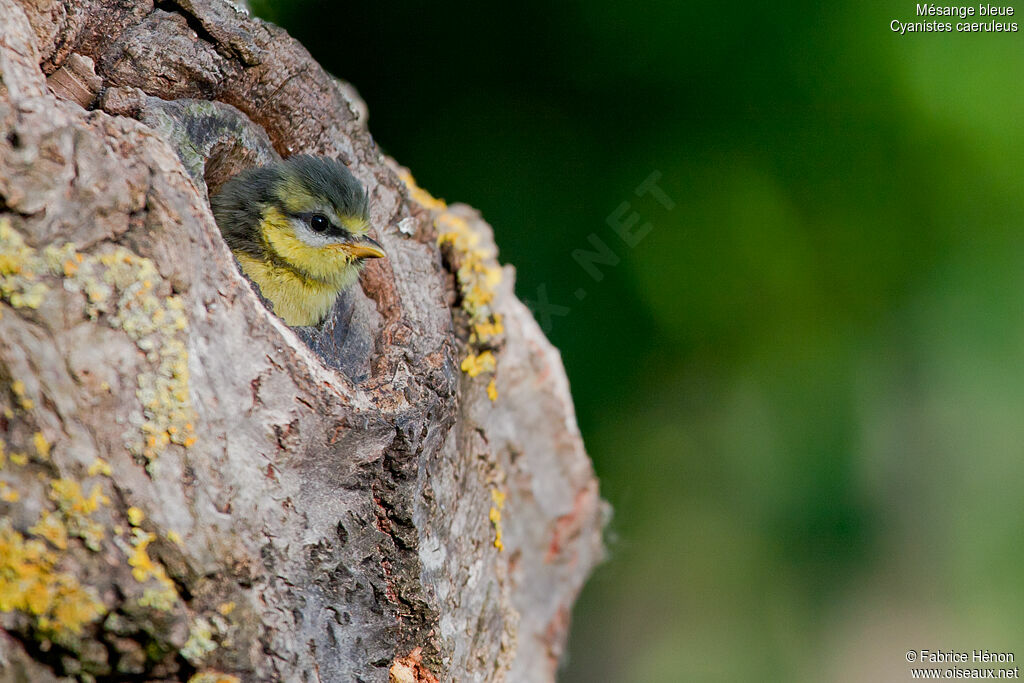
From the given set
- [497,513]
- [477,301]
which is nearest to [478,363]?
[477,301]

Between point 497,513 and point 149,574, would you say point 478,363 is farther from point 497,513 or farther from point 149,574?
point 149,574

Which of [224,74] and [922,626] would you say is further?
[922,626]

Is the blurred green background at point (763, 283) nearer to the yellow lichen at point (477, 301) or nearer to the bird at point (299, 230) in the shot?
the yellow lichen at point (477, 301)

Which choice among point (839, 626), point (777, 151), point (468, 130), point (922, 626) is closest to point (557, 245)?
point (468, 130)

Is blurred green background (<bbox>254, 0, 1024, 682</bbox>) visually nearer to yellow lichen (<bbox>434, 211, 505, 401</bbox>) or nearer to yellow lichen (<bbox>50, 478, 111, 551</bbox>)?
yellow lichen (<bbox>434, 211, 505, 401</bbox>)

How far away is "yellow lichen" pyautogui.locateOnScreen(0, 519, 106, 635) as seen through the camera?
1.13 metres

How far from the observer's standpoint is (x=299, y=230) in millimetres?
1990

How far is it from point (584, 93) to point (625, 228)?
444 mm

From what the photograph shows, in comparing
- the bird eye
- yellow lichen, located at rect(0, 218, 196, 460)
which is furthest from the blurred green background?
yellow lichen, located at rect(0, 218, 196, 460)

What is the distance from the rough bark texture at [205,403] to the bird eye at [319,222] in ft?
0.38

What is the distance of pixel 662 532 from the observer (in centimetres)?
312

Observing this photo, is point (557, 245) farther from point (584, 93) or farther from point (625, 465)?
point (625, 465)

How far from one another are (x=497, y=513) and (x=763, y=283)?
4.61 ft

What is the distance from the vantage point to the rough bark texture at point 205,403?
1.16 meters
